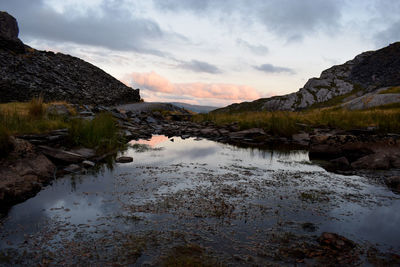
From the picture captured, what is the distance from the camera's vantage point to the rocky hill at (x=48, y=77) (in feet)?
66.5

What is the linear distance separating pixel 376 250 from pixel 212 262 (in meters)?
2.28

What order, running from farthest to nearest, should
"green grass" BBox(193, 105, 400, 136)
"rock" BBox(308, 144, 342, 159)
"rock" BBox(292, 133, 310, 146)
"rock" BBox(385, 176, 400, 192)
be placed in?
"rock" BBox(292, 133, 310, 146), "green grass" BBox(193, 105, 400, 136), "rock" BBox(308, 144, 342, 159), "rock" BBox(385, 176, 400, 192)

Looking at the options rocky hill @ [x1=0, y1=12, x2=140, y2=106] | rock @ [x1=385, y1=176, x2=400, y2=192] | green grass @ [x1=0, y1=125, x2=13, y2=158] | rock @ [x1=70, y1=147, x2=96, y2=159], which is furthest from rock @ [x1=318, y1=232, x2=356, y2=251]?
rocky hill @ [x1=0, y1=12, x2=140, y2=106]

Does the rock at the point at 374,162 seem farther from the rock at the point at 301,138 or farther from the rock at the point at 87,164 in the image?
the rock at the point at 87,164

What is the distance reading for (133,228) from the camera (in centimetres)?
407

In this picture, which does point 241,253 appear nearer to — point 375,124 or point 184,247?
point 184,247

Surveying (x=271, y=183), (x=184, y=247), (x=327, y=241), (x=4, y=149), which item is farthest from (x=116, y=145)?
(x=327, y=241)

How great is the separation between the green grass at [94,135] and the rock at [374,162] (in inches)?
360

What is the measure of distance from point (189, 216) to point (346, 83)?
9226cm

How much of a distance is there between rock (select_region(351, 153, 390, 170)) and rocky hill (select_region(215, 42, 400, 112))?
2300 inches

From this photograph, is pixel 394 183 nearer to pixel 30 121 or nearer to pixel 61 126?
pixel 61 126

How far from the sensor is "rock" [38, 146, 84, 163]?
780 cm

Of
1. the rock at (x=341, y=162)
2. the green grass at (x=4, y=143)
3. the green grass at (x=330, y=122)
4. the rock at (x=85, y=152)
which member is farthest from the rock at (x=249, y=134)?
the green grass at (x=4, y=143)

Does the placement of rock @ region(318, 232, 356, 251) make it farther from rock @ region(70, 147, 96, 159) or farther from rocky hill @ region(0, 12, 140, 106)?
rocky hill @ region(0, 12, 140, 106)
